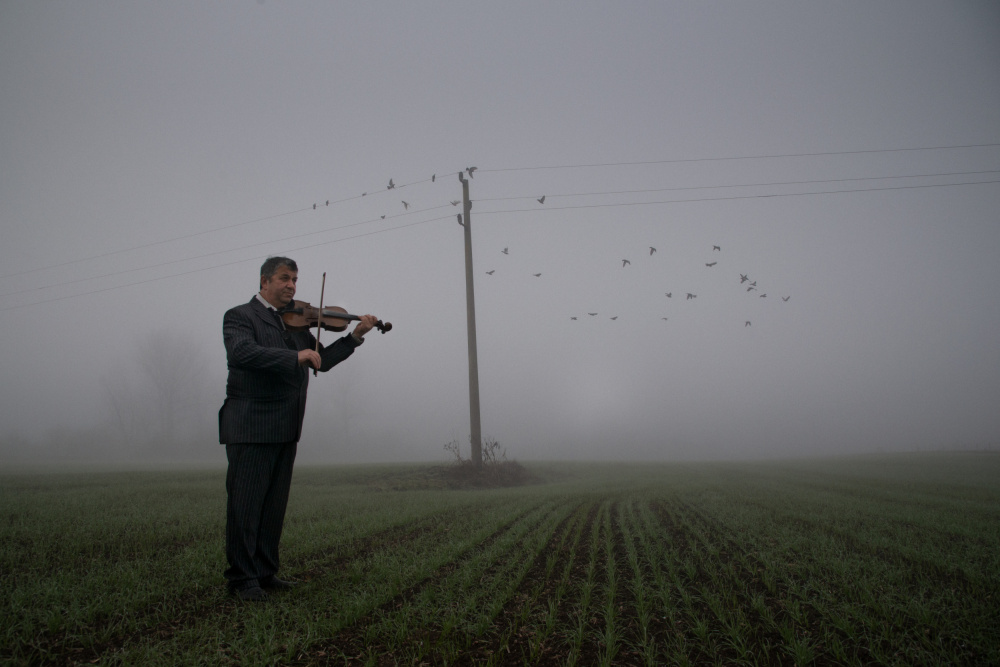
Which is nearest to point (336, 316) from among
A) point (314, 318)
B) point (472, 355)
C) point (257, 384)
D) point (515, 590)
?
point (314, 318)

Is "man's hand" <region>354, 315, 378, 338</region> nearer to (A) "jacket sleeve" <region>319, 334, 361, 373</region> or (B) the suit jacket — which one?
(A) "jacket sleeve" <region>319, 334, 361, 373</region>

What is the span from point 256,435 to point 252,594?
4.18ft

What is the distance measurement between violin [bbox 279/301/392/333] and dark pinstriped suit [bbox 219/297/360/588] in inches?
10.9

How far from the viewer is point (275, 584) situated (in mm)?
4191

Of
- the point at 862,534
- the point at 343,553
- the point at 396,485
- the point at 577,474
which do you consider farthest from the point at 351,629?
the point at 577,474

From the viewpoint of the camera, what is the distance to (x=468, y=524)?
7363 millimetres

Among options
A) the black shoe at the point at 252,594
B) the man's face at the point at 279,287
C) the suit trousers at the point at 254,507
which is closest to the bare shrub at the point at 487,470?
the suit trousers at the point at 254,507

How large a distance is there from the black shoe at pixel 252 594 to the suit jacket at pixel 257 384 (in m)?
1.20

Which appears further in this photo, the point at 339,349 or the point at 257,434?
the point at 339,349

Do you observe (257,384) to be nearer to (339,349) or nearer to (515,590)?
(339,349)

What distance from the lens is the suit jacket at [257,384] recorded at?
12.9 ft

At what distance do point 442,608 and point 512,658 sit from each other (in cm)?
90

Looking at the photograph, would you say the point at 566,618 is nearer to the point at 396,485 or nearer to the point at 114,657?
the point at 114,657

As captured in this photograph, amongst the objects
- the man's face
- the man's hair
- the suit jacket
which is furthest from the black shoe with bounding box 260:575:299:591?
the man's hair
